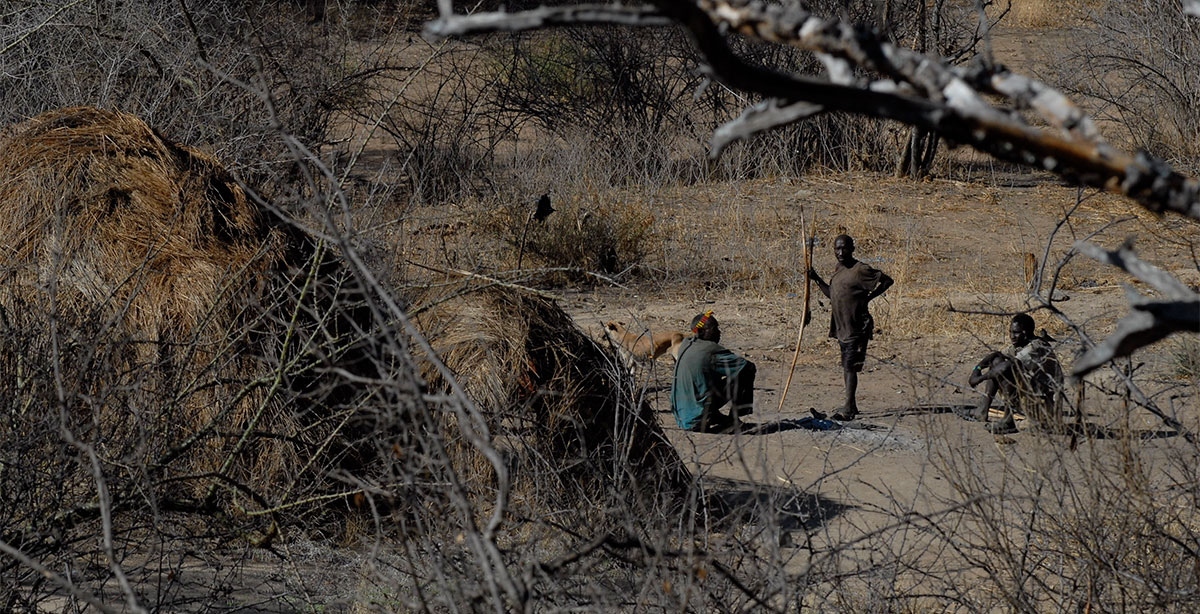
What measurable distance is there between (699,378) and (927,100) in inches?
287

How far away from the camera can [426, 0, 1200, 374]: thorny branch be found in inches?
72.6

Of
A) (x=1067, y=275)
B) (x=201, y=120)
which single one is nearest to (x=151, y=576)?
(x=201, y=120)

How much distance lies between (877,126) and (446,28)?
17211 mm

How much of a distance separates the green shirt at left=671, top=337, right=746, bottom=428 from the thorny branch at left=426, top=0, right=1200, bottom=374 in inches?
281

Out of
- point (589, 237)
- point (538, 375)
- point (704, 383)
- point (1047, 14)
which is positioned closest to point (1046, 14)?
point (1047, 14)

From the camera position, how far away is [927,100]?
1906 millimetres

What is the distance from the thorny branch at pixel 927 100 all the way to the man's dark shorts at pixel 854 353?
788 centimetres

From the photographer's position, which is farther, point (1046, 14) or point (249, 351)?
point (1046, 14)

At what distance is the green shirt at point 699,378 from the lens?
9141 mm

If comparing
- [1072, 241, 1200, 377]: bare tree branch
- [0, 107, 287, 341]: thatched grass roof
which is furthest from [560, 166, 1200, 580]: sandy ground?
[1072, 241, 1200, 377]: bare tree branch

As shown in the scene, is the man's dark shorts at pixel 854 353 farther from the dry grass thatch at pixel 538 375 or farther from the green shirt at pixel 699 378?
the dry grass thatch at pixel 538 375

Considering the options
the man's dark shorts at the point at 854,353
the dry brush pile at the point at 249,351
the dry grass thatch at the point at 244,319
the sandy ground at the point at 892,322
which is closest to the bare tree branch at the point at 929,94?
the sandy ground at the point at 892,322

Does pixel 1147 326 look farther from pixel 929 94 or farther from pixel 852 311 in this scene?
pixel 852 311

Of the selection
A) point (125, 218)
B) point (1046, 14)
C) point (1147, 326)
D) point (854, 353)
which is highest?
point (1046, 14)
